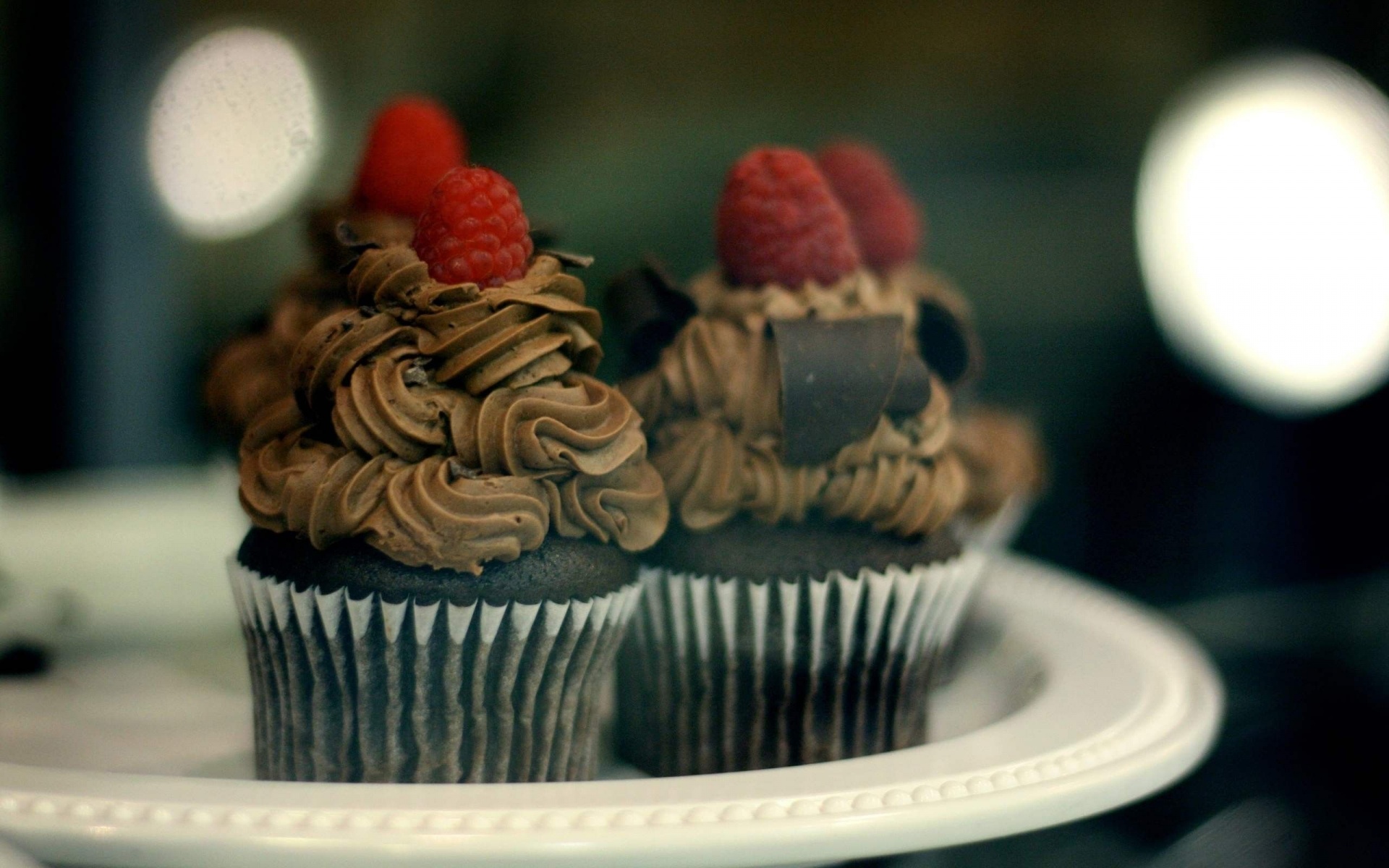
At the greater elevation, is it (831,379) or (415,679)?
(831,379)

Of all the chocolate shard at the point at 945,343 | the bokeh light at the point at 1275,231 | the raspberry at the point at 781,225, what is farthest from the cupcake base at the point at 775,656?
the bokeh light at the point at 1275,231

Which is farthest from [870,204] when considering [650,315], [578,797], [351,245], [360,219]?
[578,797]

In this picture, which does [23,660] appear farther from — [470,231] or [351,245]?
[470,231]

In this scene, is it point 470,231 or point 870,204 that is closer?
point 470,231

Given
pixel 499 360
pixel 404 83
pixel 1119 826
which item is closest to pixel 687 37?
pixel 404 83

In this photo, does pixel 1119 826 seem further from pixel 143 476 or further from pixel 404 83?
pixel 143 476

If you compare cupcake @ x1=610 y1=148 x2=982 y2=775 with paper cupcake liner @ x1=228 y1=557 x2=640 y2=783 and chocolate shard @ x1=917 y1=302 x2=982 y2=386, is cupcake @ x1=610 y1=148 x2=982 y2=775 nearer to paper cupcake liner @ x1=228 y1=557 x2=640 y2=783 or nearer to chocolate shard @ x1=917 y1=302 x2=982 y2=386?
chocolate shard @ x1=917 y1=302 x2=982 y2=386
